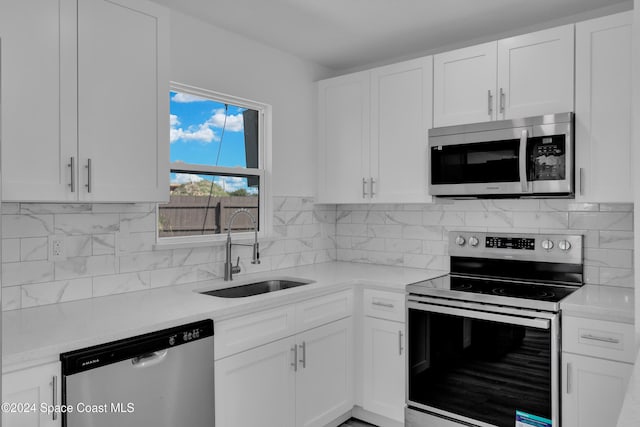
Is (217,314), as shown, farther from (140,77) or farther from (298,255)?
(298,255)

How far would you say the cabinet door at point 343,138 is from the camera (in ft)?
10.8

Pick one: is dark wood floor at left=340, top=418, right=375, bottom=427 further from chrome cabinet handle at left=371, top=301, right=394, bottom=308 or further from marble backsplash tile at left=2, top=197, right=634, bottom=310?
marble backsplash tile at left=2, top=197, right=634, bottom=310

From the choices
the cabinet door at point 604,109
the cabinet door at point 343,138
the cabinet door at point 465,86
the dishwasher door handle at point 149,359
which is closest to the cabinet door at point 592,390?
the cabinet door at point 604,109

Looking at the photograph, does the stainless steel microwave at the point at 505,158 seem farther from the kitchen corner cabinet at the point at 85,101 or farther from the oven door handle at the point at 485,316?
the kitchen corner cabinet at the point at 85,101

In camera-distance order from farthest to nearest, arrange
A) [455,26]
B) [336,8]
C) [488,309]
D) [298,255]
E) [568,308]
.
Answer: [298,255], [455,26], [336,8], [488,309], [568,308]

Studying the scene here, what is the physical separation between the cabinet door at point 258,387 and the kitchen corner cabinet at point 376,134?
1.28 metres

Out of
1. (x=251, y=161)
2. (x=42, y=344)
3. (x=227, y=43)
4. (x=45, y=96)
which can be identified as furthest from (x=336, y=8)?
(x=42, y=344)

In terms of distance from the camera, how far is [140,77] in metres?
2.13

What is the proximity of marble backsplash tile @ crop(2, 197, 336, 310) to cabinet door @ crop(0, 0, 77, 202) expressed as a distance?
0.34 metres

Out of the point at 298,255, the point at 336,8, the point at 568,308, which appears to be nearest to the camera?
the point at 568,308

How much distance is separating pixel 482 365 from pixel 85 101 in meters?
2.28

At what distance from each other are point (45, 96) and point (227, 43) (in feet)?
4.57

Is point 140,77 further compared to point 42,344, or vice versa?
point 140,77

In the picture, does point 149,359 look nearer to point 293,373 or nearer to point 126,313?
point 126,313
